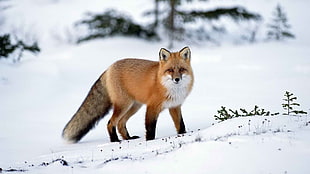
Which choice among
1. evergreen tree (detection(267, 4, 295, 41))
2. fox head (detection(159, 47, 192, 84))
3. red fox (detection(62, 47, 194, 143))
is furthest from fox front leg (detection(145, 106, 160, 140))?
evergreen tree (detection(267, 4, 295, 41))

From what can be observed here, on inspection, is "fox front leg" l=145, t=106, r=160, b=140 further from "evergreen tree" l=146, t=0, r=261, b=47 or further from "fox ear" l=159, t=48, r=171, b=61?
"evergreen tree" l=146, t=0, r=261, b=47

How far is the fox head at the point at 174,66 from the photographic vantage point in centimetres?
702

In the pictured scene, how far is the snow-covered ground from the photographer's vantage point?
5.08 meters

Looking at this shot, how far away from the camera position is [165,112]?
11422 mm

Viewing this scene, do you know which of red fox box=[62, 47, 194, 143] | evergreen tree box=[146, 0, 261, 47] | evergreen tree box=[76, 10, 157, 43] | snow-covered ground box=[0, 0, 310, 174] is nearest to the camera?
snow-covered ground box=[0, 0, 310, 174]

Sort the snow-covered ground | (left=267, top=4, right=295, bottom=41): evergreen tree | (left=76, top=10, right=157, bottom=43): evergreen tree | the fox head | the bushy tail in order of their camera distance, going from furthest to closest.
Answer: (left=267, top=4, right=295, bottom=41): evergreen tree < (left=76, top=10, right=157, bottom=43): evergreen tree < the bushy tail < the fox head < the snow-covered ground

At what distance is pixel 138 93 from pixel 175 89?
2.79 feet

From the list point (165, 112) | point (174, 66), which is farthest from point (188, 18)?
point (174, 66)

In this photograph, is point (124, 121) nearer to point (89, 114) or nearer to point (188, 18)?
point (89, 114)

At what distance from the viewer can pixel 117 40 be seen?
59.5 ft

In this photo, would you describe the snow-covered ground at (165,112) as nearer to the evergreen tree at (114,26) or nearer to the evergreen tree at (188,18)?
the evergreen tree at (114,26)

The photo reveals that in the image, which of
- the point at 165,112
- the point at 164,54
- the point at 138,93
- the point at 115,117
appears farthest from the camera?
the point at 165,112

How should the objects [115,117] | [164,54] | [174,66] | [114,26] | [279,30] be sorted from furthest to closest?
1. [279,30]
2. [114,26]
3. [115,117]
4. [164,54]
5. [174,66]

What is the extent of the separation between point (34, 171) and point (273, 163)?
2796 millimetres
